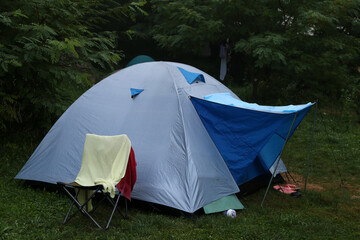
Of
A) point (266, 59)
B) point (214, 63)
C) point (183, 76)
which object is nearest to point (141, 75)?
point (183, 76)

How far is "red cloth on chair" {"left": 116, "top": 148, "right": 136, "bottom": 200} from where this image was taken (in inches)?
182

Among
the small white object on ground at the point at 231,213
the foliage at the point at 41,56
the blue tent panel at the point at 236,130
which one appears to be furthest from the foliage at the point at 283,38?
the small white object on ground at the point at 231,213

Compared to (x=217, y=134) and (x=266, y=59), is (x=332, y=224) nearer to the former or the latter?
(x=217, y=134)

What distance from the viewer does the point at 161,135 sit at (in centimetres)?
521

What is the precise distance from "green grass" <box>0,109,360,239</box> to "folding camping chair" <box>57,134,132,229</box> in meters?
0.23

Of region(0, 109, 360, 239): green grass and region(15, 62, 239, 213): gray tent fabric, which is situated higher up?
region(15, 62, 239, 213): gray tent fabric

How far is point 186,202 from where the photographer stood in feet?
15.8

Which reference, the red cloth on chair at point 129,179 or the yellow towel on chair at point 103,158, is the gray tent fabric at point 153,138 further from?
the yellow towel on chair at point 103,158

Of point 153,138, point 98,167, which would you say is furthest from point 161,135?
point 98,167

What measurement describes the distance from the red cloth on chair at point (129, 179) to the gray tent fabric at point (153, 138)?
0.27m

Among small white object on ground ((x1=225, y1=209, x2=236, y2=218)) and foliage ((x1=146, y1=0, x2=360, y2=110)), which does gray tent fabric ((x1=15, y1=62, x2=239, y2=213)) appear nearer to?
small white object on ground ((x1=225, y1=209, x2=236, y2=218))

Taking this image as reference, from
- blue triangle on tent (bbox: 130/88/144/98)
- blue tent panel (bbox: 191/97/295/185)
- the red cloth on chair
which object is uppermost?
blue triangle on tent (bbox: 130/88/144/98)

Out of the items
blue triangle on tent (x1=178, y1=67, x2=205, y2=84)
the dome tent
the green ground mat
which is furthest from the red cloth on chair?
blue triangle on tent (x1=178, y1=67, x2=205, y2=84)

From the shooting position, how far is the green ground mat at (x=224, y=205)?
495cm
